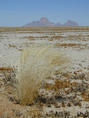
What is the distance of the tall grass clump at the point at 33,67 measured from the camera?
20.7 ft

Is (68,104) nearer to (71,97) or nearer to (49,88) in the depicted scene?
(71,97)

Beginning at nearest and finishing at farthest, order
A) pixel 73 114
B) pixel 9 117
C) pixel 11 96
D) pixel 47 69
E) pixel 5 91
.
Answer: pixel 9 117 < pixel 73 114 < pixel 47 69 < pixel 11 96 < pixel 5 91

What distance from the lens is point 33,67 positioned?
634 cm

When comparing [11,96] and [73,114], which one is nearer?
[73,114]

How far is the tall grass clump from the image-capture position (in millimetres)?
6308

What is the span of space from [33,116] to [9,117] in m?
0.48

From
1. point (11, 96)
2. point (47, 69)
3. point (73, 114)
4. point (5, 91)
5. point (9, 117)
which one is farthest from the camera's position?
point (5, 91)

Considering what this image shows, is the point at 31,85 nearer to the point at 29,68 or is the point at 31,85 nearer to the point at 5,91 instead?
the point at 29,68

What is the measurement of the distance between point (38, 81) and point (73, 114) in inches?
43.4

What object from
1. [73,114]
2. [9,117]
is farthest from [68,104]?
[9,117]

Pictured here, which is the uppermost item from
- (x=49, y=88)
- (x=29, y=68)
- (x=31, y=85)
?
(x=29, y=68)

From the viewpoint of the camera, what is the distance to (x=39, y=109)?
20.5 ft

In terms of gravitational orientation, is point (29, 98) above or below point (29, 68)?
below

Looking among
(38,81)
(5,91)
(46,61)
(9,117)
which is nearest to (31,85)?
(38,81)
